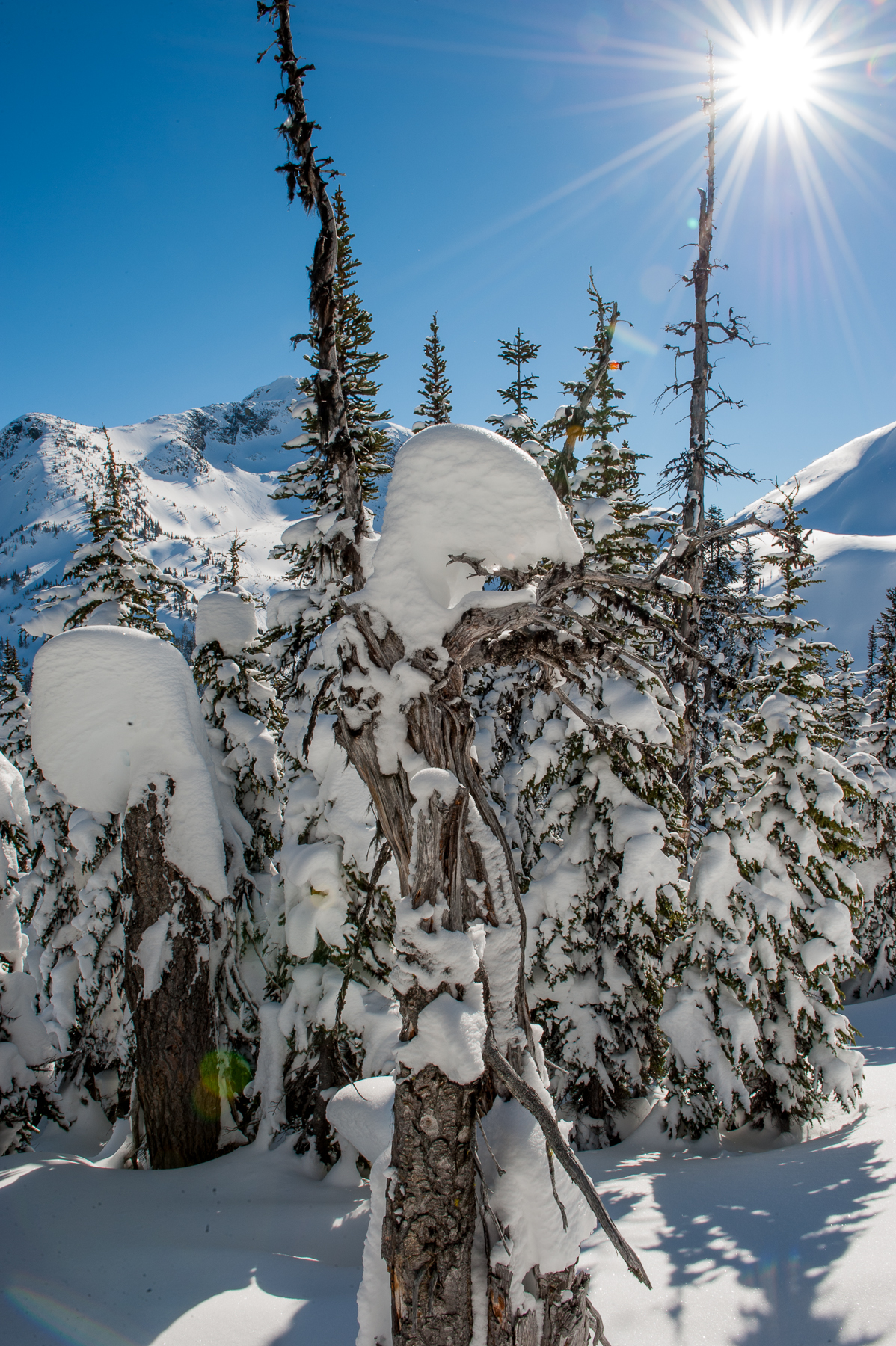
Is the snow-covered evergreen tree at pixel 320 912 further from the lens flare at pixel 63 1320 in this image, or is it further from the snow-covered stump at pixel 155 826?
the lens flare at pixel 63 1320

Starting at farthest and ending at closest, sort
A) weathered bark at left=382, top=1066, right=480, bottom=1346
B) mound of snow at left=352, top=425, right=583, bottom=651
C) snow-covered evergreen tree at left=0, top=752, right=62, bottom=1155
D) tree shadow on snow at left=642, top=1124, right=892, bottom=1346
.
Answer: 1. snow-covered evergreen tree at left=0, top=752, right=62, bottom=1155
2. tree shadow on snow at left=642, top=1124, right=892, bottom=1346
3. mound of snow at left=352, top=425, right=583, bottom=651
4. weathered bark at left=382, top=1066, right=480, bottom=1346

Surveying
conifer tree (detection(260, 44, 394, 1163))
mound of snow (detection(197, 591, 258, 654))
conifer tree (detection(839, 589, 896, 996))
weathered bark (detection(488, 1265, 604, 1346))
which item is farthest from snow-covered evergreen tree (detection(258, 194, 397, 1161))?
conifer tree (detection(839, 589, 896, 996))

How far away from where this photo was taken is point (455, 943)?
3.20 meters

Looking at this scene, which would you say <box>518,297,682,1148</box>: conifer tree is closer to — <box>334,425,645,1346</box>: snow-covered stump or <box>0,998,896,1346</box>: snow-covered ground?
<box>0,998,896,1346</box>: snow-covered ground

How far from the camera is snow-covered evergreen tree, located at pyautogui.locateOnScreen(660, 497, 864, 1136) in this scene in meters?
9.98

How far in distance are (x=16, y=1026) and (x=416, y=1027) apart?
946 cm

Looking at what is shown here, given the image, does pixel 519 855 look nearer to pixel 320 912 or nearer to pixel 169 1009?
pixel 320 912

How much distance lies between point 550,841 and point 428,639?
8.93m

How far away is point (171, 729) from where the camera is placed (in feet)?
27.7

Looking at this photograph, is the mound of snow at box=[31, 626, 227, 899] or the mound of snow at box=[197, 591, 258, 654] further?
the mound of snow at box=[197, 591, 258, 654]

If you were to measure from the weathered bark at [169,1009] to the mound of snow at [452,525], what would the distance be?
20.3 feet

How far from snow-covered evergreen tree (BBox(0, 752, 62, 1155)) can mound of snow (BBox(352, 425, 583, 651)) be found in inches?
364

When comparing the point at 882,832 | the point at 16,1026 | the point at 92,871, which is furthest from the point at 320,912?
the point at 882,832

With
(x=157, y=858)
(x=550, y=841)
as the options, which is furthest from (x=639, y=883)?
(x=157, y=858)
